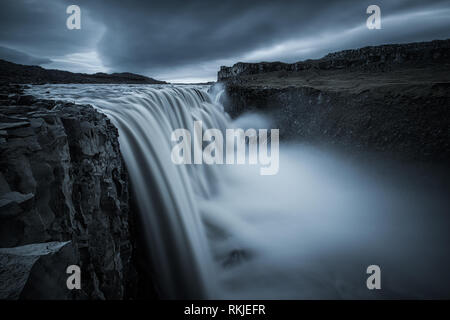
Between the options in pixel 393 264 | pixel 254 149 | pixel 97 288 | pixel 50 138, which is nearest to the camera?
pixel 50 138

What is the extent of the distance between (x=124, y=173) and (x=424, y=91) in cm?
879

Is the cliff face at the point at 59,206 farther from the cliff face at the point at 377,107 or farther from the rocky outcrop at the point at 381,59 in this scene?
the rocky outcrop at the point at 381,59

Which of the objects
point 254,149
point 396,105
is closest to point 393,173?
point 396,105

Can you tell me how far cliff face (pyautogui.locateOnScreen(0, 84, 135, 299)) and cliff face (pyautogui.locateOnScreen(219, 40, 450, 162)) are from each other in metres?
7.73

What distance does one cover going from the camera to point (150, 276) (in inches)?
164

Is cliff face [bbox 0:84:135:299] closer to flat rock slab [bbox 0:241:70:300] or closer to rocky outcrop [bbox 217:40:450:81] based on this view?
flat rock slab [bbox 0:241:70:300]

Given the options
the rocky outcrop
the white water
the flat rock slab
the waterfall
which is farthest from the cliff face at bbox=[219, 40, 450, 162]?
the flat rock slab

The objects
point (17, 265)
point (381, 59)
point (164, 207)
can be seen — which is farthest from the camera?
point (381, 59)

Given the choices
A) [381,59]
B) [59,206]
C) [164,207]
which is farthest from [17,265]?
[381,59]

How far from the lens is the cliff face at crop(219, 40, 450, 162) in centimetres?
588

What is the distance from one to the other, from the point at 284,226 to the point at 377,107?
513 cm

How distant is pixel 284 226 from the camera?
665 centimetres

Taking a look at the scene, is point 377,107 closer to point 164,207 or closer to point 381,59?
point 164,207

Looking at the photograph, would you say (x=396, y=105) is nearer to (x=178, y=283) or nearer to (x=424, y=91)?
(x=424, y=91)
